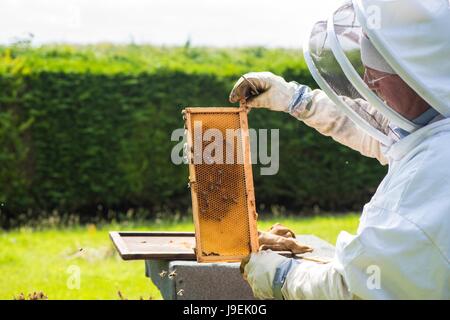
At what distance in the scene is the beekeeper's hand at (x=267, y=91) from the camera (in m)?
3.57

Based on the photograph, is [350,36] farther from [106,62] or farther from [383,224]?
[106,62]

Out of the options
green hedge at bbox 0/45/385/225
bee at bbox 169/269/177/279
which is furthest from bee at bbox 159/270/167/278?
green hedge at bbox 0/45/385/225

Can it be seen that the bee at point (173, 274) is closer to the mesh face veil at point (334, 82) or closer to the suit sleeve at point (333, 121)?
the suit sleeve at point (333, 121)

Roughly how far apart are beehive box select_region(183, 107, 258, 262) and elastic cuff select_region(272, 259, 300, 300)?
1.15 feet

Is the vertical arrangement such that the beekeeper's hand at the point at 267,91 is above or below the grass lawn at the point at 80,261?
above

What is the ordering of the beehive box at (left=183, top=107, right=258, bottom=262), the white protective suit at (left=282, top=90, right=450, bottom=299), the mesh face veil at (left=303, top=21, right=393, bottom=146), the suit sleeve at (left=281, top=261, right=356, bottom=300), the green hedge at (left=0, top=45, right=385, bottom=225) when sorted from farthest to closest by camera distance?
the green hedge at (left=0, top=45, right=385, bottom=225), the beehive box at (left=183, top=107, right=258, bottom=262), the mesh face veil at (left=303, top=21, right=393, bottom=146), the suit sleeve at (left=281, top=261, right=356, bottom=300), the white protective suit at (left=282, top=90, right=450, bottom=299)

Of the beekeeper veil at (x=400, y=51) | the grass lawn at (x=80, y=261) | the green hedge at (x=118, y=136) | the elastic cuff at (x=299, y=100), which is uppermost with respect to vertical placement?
the beekeeper veil at (x=400, y=51)

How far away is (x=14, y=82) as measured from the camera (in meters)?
9.86

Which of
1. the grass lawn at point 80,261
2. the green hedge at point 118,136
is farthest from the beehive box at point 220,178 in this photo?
the green hedge at point 118,136

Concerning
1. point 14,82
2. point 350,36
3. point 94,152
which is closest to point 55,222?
point 94,152

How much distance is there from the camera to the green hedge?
996 centimetres

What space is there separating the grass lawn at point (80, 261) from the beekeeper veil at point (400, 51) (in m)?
3.83

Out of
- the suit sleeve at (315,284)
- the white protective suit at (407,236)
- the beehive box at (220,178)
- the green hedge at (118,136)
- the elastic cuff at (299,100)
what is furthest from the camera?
the green hedge at (118,136)

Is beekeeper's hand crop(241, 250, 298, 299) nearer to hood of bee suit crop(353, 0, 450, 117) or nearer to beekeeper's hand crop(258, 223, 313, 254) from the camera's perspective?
beekeeper's hand crop(258, 223, 313, 254)
